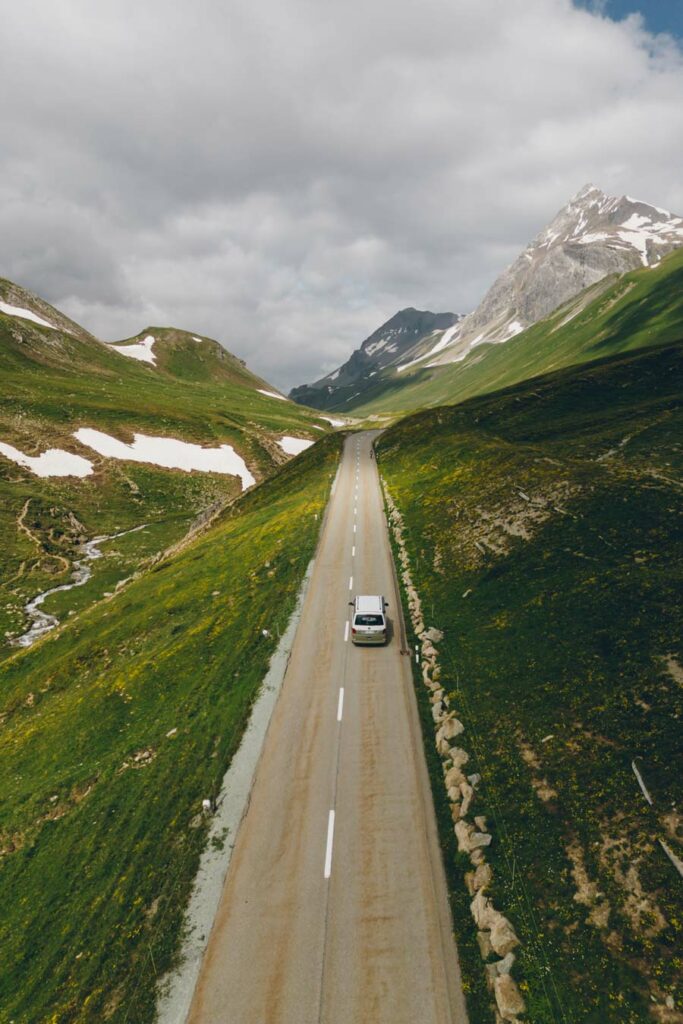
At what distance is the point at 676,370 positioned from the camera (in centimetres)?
7156

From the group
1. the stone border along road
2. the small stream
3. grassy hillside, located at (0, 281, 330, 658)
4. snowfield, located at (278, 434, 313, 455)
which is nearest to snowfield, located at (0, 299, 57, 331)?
grassy hillside, located at (0, 281, 330, 658)

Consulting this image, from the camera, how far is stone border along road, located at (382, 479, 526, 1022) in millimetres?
12058

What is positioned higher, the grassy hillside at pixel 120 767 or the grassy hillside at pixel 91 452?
the grassy hillside at pixel 91 452

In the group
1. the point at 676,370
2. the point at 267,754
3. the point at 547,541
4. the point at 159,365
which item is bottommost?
the point at 267,754

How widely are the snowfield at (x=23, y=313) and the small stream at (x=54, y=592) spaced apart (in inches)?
5380

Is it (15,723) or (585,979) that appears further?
(15,723)

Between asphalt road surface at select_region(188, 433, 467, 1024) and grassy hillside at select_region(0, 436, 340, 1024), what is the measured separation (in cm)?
217

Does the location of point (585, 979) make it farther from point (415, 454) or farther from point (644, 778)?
point (415, 454)

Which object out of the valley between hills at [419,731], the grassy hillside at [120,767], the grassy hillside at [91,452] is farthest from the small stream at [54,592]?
the grassy hillside at [120,767]

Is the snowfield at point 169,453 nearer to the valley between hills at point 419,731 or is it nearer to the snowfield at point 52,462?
the snowfield at point 52,462

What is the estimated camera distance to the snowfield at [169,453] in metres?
94.4

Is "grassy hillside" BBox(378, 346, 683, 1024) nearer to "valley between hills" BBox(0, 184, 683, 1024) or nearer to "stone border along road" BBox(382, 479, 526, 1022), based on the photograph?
"valley between hills" BBox(0, 184, 683, 1024)

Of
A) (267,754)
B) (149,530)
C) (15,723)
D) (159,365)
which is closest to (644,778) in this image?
(267,754)

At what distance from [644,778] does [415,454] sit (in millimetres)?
58642
